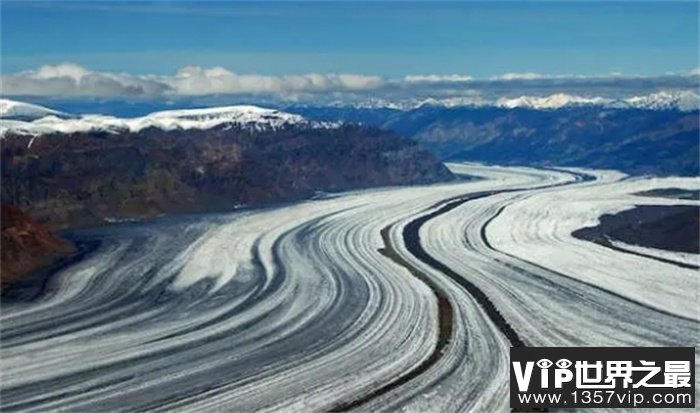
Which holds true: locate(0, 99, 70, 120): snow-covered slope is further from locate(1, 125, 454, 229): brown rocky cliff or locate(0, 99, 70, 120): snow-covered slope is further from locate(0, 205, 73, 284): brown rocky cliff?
locate(0, 205, 73, 284): brown rocky cliff

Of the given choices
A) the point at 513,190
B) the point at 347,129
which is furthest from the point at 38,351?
the point at 347,129

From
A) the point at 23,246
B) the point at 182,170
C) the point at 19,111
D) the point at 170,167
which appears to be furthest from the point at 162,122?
the point at 23,246

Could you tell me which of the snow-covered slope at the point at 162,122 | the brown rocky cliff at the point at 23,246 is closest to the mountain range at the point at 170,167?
the brown rocky cliff at the point at 23,246

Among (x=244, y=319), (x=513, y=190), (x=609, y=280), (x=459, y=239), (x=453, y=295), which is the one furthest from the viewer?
(x=513, y=190)

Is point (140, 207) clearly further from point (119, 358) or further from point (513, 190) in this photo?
point (513, 190)

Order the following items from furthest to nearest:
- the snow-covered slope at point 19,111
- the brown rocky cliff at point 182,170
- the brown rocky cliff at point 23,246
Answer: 1. the snow-covered slope at point 19,111
2. the brown rocky cliff at point 182,170
3. the brown rocky cliff at point 23,246

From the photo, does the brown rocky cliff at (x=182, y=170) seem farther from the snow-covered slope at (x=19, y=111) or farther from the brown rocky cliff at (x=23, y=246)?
the snow-covered slope at (x=19, y=111)

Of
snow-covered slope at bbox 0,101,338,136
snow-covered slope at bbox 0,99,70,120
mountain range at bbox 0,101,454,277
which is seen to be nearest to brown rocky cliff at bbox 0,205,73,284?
mountain range at bbox 0,101,454,277

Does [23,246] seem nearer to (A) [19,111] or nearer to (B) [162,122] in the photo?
(B) [162,122]
